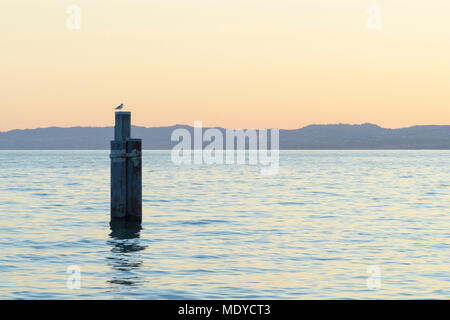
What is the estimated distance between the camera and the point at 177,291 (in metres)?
14.4

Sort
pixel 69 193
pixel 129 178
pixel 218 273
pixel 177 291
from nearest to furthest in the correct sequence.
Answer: pixel 177 291, pixel 218 273, pixel 129 178, pixel 69 193

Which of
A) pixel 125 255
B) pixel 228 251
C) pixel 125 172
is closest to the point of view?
pixel 125 255

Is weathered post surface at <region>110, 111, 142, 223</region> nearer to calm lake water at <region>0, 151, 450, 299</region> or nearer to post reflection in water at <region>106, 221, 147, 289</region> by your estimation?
post reflection in water at <region>106, 221, 147, 289</region>

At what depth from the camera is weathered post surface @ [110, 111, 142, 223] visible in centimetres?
2098

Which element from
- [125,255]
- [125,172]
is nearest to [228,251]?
[125,255]

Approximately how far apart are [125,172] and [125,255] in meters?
2.88

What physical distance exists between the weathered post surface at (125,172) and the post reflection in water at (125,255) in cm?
43

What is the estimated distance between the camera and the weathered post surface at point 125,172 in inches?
826

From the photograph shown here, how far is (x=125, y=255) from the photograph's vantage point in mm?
19562

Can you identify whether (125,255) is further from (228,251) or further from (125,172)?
(228,251)

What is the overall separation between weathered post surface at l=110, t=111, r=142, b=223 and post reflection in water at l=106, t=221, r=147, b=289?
1.41 ft

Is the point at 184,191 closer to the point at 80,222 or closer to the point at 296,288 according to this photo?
the point at 80,222

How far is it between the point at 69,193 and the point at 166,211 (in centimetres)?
1599

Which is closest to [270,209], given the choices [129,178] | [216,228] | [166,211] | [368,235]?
[166,211]
